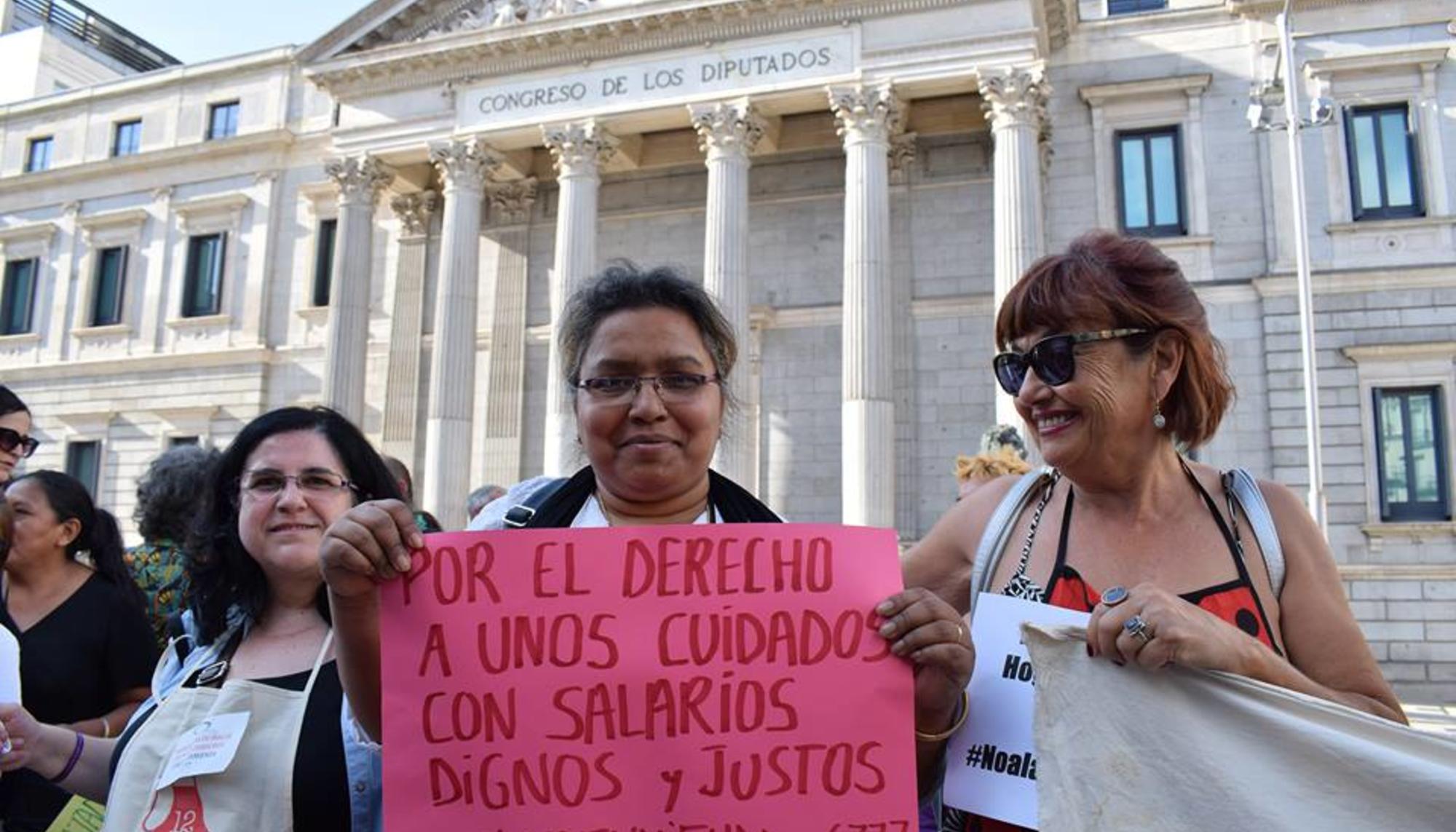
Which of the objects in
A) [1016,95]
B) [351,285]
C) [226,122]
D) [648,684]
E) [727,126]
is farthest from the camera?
[226,122]

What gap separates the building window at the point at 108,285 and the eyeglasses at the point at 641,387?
98.5 ft

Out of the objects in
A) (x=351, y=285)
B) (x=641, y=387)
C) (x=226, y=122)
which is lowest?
(x=641, y=387)

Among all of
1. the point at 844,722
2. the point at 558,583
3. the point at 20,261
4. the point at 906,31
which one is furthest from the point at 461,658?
the point at 20,261

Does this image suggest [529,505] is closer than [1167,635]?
No

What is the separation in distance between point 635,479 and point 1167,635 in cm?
111

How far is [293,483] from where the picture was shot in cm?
271

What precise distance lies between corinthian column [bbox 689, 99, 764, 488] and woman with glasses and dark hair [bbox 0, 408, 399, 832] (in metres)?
15.7

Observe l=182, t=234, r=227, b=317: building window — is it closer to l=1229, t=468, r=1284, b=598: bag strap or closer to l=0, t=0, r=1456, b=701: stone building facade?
l=0, t=0, r=1456, b=701: stone building facade

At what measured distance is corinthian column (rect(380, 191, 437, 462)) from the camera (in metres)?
23.1

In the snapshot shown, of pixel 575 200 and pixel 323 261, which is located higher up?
pixel 323 261

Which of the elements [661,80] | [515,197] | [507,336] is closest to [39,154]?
[515,197]

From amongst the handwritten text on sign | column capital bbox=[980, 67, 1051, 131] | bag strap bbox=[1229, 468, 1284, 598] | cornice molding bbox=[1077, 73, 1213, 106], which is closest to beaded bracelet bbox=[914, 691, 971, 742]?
bag strap bbox=[1229, 468, 1284, 598]

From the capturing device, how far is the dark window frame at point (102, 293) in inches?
1085

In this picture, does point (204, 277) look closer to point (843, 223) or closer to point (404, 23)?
point (404, 23)
